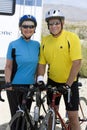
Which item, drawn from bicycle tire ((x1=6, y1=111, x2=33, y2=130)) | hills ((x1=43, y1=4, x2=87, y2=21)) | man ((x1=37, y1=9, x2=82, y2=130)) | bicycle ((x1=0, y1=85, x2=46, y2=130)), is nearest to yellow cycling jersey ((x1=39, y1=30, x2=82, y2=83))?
man ((x1=37, y1=9, x2=82, y2=130))

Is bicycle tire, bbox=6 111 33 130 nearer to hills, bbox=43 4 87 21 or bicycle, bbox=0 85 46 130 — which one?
bicycle, bbox=0 85 46 130

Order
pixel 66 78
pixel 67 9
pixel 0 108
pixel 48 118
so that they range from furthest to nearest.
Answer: pixel 67 9, pixel 0 108, pixel 66 78, pixel 48 118

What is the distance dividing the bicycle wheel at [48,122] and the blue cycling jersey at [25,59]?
574mm

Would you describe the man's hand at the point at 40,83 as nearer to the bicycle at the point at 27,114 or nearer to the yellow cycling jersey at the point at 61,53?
the bicycle at the point at 27,114

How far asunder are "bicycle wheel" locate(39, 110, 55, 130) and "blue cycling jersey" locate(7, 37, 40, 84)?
0.57 meters

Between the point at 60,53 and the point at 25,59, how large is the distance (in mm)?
428

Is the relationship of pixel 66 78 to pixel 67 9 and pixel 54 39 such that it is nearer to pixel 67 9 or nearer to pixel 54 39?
pixel 54 39

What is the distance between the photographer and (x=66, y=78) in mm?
5145

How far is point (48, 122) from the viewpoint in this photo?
4.81 meters

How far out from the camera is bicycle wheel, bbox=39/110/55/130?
15.7ft

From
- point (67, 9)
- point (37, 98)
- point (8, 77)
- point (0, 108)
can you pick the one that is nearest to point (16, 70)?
point (8, 77)

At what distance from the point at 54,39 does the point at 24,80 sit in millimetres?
597

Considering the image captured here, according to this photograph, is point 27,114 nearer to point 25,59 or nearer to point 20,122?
point 20,122

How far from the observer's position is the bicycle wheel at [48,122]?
479cm
